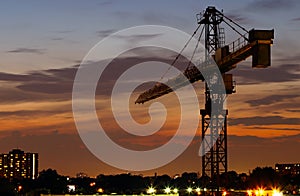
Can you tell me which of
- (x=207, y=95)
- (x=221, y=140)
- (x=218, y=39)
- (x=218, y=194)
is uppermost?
(x=218, y=39)

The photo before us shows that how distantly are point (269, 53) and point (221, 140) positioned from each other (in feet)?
84.0

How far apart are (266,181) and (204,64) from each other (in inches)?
4378

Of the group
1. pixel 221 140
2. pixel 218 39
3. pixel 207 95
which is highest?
pixel 218 39

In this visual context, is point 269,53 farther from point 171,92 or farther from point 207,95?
point 171,92

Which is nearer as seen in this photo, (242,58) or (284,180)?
(242,58)

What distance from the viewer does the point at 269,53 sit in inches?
2426

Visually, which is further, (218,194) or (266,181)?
(266,181)

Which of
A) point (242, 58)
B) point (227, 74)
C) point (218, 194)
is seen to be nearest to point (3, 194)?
point (218, 194)

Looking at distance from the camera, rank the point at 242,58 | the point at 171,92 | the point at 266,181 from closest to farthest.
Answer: the point at 242,58
the point at 171,92
the point at 266,181

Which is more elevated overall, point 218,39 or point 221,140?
point 218,39

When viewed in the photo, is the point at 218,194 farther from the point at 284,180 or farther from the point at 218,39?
the point at 284,180

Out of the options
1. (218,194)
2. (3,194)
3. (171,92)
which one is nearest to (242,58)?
(218,194)

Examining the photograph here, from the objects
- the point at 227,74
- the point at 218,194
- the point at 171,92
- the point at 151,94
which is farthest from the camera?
the point at 151,94

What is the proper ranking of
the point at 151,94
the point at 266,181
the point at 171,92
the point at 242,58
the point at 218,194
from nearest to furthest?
1. the point at 242,58
2. the point at 218,194
3. the point at 171,92
4. the point at 151,94
5. the point at 266,181
